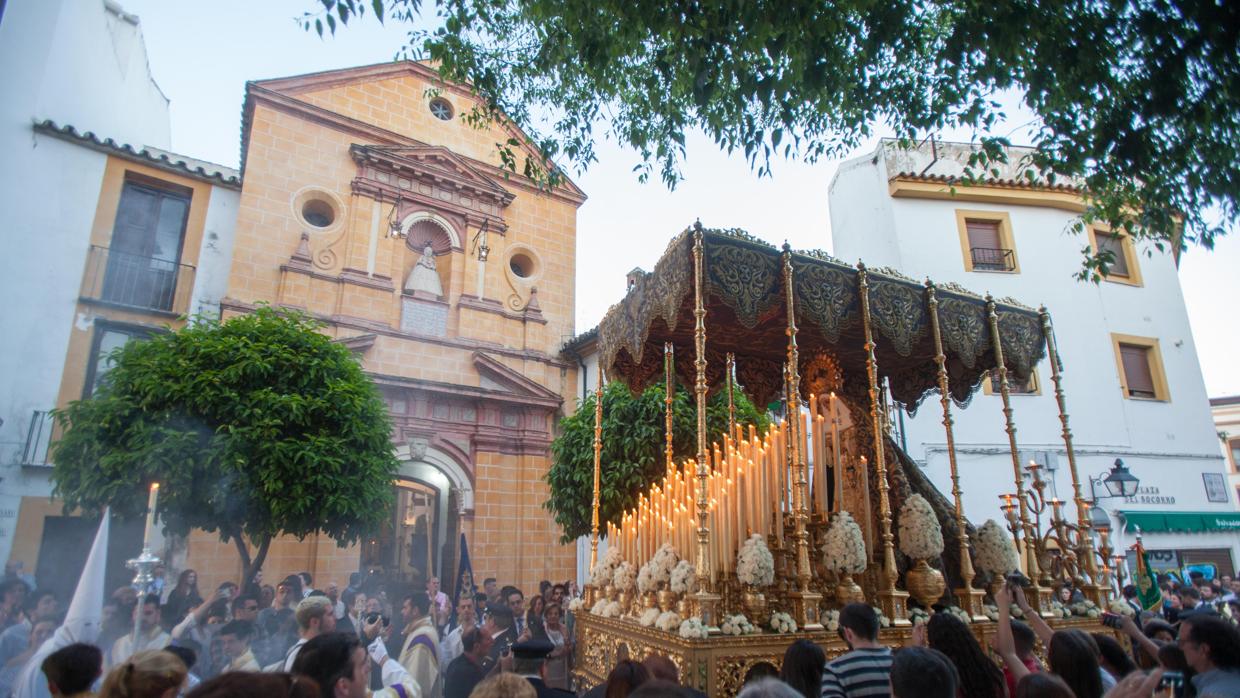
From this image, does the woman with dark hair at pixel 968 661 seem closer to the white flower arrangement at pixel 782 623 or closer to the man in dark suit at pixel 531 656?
the white flower arrangement at pixel 782 623

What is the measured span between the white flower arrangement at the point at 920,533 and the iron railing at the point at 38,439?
11.8 m

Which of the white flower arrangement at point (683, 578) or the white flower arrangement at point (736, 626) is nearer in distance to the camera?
the white flower arrangement at point (736, 626)

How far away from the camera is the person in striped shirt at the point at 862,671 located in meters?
3.12

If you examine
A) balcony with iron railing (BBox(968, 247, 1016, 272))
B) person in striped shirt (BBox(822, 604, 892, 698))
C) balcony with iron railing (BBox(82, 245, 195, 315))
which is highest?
balcony with iron railing (BBox(968, 247, 1016, 272))

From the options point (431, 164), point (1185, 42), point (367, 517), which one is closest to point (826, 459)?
point (1185, 42)

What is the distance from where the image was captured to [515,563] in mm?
14055

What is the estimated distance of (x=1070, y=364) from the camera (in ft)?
43.9

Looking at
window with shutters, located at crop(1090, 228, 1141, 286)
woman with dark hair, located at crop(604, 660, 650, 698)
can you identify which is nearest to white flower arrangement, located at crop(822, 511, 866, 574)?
woman with dark hair, located at crop(604, 660, 650, 698)

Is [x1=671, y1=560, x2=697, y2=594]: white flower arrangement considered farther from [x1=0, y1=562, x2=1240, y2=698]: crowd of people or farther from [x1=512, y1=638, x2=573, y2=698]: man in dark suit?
[x1=512, y1=638, x2=573, y2=698]: man in dark suit

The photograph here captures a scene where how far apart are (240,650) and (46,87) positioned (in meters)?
11.7

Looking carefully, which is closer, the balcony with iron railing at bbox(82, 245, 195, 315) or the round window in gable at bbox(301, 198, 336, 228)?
the balcony with iron railing at bbox(82, 245, 195, 315)

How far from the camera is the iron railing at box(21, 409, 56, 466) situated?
10.5 m

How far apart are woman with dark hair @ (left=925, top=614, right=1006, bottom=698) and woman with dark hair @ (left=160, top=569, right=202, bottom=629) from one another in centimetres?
839

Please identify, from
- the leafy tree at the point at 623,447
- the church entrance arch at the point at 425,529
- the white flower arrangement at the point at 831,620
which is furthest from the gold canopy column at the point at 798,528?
the church entrance arch at the point at 425,529
